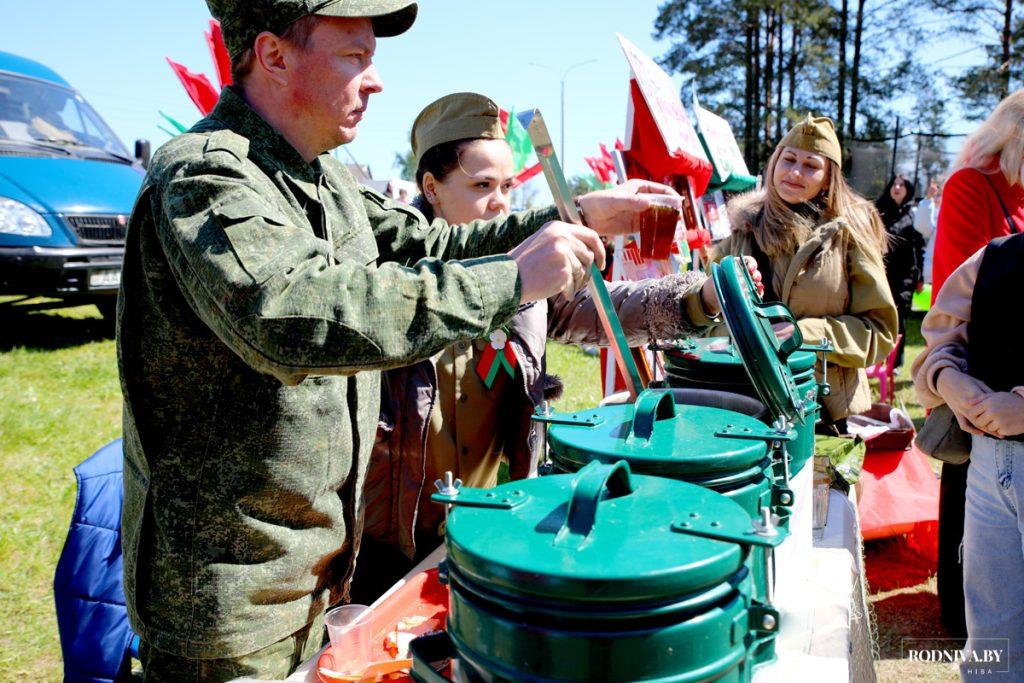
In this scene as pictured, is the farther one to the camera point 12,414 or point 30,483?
point 12,414

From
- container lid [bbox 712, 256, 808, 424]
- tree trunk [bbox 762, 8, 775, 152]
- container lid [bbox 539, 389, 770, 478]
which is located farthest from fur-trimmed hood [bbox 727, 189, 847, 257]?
tree trunk [bbox 762, 8, 775, 152]

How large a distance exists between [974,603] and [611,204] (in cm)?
159

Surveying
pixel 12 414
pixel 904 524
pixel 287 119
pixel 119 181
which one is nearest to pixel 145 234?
pixel 287 119

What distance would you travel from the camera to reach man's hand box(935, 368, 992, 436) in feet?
6.69

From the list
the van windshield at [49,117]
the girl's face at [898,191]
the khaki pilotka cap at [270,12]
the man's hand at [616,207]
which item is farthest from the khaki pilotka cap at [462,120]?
the van windshield at [49,117]

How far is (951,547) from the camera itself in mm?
2979

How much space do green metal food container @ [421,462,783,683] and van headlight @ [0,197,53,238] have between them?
6.78 metres

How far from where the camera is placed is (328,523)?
4.34 ft

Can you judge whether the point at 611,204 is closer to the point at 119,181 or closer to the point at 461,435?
the point at 461,435

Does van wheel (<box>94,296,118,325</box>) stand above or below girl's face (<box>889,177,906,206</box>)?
below

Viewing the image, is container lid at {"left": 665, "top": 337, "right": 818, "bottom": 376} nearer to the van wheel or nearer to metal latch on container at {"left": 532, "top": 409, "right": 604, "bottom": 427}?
metal latch on container at {"left": 532, "top": 409, "right": 604, "bottom": 427}

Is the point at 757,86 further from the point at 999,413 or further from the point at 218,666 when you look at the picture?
the point at 218,666

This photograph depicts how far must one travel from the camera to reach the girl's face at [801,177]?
11.1 feet

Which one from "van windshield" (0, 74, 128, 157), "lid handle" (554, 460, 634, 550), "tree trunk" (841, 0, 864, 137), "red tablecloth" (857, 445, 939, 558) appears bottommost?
"red tablecloth" (857, 445, 939, 558)
